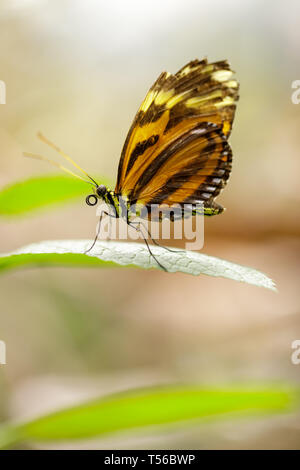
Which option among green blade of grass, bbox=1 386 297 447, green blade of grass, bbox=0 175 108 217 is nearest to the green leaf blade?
green blade of grass, bbox=1 386 297 447

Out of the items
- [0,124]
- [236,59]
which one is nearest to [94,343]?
[0,124]

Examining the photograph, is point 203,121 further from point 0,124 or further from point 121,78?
point 121,78

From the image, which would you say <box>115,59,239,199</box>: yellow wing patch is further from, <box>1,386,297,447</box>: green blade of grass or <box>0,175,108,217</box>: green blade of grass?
<box>1,386,297,447</box>: green blade of grass

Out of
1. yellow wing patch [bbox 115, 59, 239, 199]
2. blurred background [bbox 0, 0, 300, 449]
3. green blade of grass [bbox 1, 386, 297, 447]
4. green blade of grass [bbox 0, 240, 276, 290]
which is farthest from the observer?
blurred background [bbox 0, 0, 300, 449]

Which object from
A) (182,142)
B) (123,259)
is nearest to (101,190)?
(182,142)

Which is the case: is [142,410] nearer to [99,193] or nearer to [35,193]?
[35,193]

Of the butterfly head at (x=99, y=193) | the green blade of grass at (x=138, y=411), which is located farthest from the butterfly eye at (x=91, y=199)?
the green blade of grass at (x=138, y=411)
